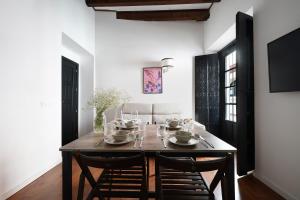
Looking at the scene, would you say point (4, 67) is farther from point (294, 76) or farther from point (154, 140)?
point (294, 76)

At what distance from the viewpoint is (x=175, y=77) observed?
A: 15.3 feet

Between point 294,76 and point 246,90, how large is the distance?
0.76 m

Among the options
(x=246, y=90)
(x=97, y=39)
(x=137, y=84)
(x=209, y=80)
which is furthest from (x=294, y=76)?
(x=97, y=39)

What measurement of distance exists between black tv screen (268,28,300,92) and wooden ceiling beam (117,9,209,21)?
2.71 metres

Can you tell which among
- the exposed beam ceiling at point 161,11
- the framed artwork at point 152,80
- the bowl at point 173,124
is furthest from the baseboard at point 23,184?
the exposed beam ceiling at point 161,11

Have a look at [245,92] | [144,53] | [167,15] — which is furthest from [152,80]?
[245,92]

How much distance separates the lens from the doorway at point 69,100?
154 inches

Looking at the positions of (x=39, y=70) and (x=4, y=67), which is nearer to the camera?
(x=4, y=67)

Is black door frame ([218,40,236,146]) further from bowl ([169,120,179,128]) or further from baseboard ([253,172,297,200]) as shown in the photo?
bowl ([169,120,179,128])

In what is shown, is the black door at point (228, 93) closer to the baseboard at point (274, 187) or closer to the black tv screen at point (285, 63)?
the baseboard at point (274, 187)

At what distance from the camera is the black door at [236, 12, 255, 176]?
244 centimetres

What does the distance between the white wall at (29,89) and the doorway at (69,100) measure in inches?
34.9

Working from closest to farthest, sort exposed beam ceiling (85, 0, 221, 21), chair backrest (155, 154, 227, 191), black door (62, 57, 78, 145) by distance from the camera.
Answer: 1. chair backrest (155, 154, 227, 191)
2. black door (62, 57, 78, 145)
3. exposed beam ceiling (85, 0, 221, 21)

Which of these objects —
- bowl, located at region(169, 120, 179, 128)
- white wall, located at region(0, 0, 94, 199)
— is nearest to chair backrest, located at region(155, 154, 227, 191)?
bowl, located at region(169, 120, 179, 128)
